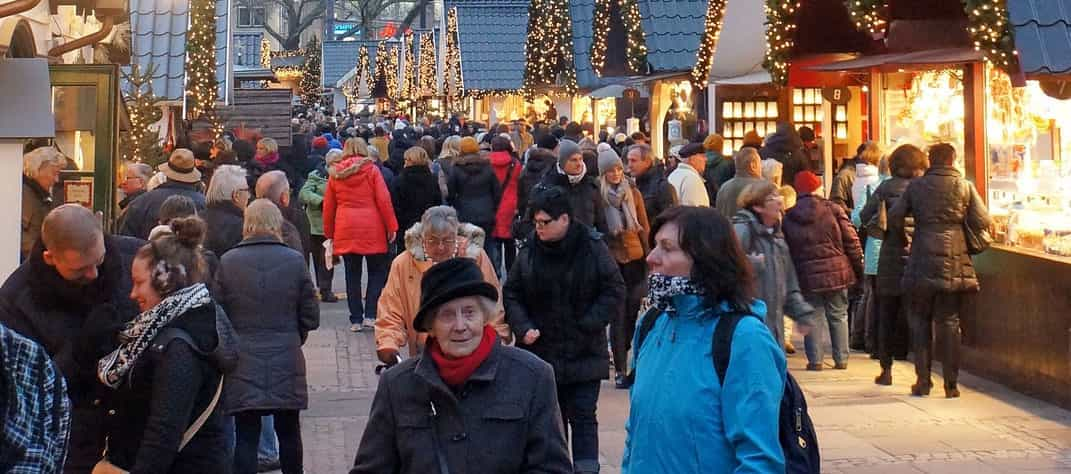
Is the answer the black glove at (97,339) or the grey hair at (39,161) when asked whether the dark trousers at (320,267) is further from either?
the black glove at (97,339)

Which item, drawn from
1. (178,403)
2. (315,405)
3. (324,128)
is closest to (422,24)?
(324,128)

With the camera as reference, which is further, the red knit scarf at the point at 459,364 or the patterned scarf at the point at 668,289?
the patterned scarf at the point at 668,289

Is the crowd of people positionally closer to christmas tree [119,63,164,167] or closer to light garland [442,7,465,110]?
christmas tree [119,63,164,167]

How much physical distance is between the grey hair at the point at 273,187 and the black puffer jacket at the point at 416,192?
4577mm

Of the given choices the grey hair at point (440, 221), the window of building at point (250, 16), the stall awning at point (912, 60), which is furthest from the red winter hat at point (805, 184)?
the window of building at point (250, 16)

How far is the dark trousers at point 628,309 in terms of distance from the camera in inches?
458

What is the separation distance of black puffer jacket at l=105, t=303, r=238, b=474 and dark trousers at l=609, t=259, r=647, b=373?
6052 millimetres

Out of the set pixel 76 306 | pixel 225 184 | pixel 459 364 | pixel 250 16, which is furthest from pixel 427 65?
A: pixel 250 16

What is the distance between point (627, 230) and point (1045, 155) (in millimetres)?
3257

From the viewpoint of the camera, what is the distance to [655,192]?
41.0 feet

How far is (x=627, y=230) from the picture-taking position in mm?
11562

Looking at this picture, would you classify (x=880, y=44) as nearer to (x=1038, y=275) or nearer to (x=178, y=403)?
(x=1038, y=275)

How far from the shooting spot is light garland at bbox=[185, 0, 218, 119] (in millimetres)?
19922

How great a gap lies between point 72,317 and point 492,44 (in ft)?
115
